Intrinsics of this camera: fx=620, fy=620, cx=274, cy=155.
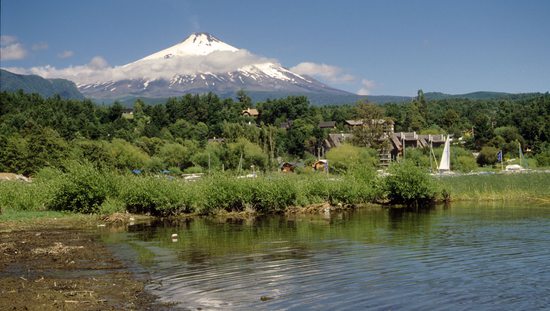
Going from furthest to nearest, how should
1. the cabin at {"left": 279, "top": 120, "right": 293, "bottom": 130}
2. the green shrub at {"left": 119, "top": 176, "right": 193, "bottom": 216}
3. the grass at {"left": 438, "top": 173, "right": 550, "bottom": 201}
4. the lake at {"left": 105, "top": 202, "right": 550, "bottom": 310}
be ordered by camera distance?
the cabin at {"left": 279, "top": 120, "right": 293, "bottom": 130}, the grass at {"left": 438, "top": 173, "right": 550, "bottom": 201}, the green shrub at {"left": 119, "top": 176, "right": 193, "bottom": 216}, the lake at {"left": 105, "top": 202, "right": 550, "bottom": 310}

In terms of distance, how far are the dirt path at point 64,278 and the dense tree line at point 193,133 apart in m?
42.9

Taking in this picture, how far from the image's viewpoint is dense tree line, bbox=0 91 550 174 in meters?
74.9

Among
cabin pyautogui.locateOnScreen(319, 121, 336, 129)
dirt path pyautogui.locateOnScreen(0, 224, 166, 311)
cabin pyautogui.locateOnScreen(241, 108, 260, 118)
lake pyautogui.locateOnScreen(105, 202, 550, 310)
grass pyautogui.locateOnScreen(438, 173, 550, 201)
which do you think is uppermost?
cabin pyautogui.locateOnScreen(241, 108, 260, 118)

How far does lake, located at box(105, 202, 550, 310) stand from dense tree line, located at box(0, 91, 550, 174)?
1501 inches

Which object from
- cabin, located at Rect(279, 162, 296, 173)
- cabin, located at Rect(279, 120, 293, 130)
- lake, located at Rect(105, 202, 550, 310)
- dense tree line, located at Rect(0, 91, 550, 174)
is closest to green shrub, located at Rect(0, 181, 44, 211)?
lake, located at Rect(105, 202, 550, 310)

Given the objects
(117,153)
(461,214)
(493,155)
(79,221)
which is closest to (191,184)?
(79,221)

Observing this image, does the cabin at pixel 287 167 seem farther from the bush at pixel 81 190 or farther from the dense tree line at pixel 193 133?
the bush at pixel 81 190

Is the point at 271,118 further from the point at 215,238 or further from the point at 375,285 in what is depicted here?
the point at 375,285

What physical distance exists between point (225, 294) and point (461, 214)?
2338 centimetres

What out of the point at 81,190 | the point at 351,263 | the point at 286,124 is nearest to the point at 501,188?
the point at 81,190

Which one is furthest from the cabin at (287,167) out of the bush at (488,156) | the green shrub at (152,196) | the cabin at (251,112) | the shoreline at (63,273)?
the shoreline at (63,273)

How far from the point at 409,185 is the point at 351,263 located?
2496 cm

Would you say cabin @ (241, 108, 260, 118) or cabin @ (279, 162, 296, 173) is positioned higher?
cabin @ (241, 108, 260, 118)

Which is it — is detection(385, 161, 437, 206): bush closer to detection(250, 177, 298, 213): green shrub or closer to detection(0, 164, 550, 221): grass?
detection(0, 164, 550, 221): grass
